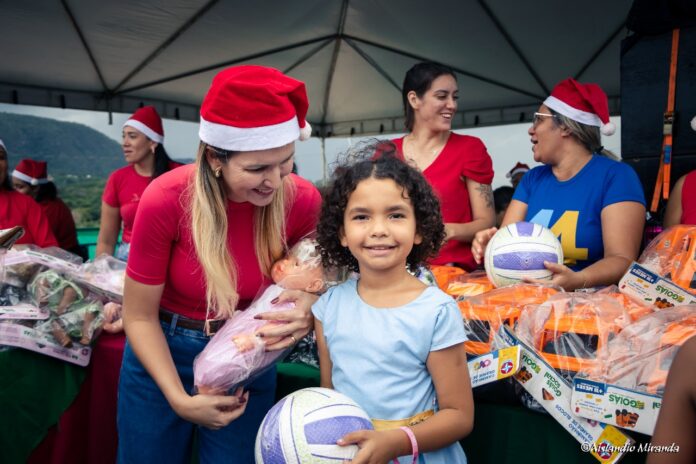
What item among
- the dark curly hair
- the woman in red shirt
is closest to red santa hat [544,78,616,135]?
the woman in red shirt

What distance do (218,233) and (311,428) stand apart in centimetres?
67

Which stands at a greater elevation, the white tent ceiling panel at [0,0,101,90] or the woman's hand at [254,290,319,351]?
the white tent ceiling panel at [0,0,101,90]

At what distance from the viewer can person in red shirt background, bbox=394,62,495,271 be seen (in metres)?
3.06

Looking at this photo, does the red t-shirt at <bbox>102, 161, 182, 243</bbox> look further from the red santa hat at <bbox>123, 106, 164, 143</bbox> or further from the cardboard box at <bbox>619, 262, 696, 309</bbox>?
the cardboard box at <bbox>619, 262, 696, 309</bbox>

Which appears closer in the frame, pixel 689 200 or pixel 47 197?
pixel 689 200

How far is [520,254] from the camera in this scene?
220cm

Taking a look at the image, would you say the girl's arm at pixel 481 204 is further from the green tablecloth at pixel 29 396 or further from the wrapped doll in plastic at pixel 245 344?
the green tablecloth at pixel 29 396

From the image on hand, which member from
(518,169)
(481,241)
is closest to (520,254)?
(481,241)

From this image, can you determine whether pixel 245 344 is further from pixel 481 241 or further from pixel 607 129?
pixel 607 129

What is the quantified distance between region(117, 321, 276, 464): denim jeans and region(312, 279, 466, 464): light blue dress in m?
0.48

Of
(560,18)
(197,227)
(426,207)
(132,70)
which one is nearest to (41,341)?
(197,227)

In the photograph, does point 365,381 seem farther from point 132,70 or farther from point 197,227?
point 132,70

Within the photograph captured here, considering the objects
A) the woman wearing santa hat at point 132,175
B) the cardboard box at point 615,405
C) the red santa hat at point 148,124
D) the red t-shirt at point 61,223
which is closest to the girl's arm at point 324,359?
the cardboard box at point 615,405

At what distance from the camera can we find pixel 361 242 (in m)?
1.57
